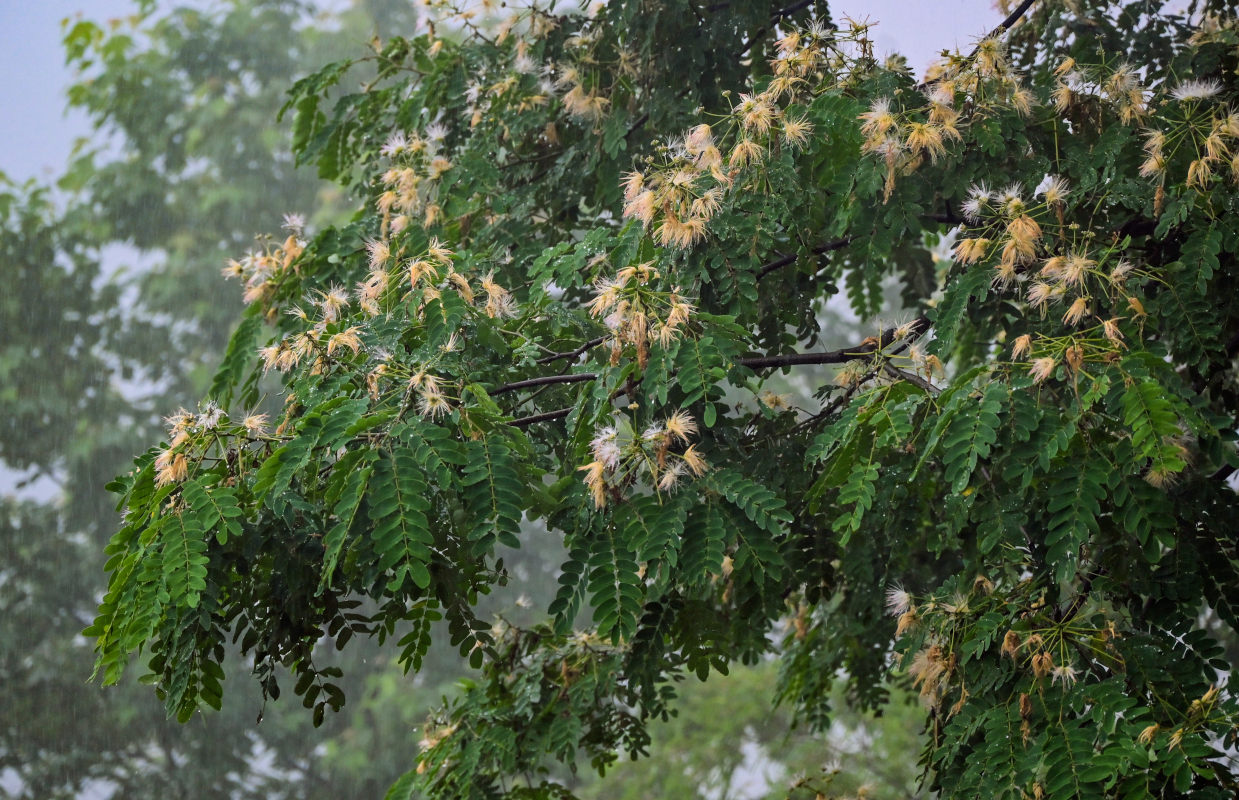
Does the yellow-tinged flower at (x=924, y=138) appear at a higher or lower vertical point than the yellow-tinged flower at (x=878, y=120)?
lower

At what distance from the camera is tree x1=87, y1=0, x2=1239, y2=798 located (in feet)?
9.45

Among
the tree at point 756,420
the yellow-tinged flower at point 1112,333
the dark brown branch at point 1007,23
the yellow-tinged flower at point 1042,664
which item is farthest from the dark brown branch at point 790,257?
the yellow-tinged flower at point 1042,664

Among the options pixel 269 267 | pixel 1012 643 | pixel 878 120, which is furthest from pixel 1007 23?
pixel 269 267

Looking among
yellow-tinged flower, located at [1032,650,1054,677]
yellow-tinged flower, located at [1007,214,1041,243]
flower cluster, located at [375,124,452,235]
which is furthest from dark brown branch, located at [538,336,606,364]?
yellow-tinged flower, located at [1032,650,1054,677]

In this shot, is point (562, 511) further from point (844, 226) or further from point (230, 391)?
point (230, 391)

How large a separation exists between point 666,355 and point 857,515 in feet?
1.90

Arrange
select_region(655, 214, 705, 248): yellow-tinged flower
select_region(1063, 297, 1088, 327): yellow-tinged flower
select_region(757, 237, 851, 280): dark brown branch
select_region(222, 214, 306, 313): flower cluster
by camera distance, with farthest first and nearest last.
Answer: select_region(222, 214, 306, 313): flower cluster, select_region(757, 237, 851, 280): dark brown branch, select_region(655, 214, 705, 248): yellow-tinged flower, select_region(1063, 297, 1088, 327): yellow-tinged flower

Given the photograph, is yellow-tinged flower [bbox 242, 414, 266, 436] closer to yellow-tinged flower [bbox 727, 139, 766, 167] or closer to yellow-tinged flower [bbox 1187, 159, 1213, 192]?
yellow-tinged flower [bbox 727, 139, 766, 167]

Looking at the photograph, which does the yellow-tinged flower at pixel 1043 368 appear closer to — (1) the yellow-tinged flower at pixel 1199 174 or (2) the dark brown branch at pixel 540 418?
(1) the yellow-tinged flower at pixel 1199 174

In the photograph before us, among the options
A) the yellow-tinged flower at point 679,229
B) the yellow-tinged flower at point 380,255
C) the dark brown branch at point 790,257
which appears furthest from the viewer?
the dark brown branch at point 790,257

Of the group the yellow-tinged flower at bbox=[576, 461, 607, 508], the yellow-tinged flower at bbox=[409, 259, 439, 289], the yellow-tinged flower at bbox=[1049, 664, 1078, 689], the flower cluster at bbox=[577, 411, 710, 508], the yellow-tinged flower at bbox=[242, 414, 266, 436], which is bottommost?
the yellow-tinged flower at bbox=[1049, 664, 1078, 689]

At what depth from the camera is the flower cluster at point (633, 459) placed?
9.78 feet

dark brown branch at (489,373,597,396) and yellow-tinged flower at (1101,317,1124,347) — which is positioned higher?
dark brown branch at (489,373,597,396)

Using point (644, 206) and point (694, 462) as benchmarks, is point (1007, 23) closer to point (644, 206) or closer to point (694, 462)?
point (644, 206)
